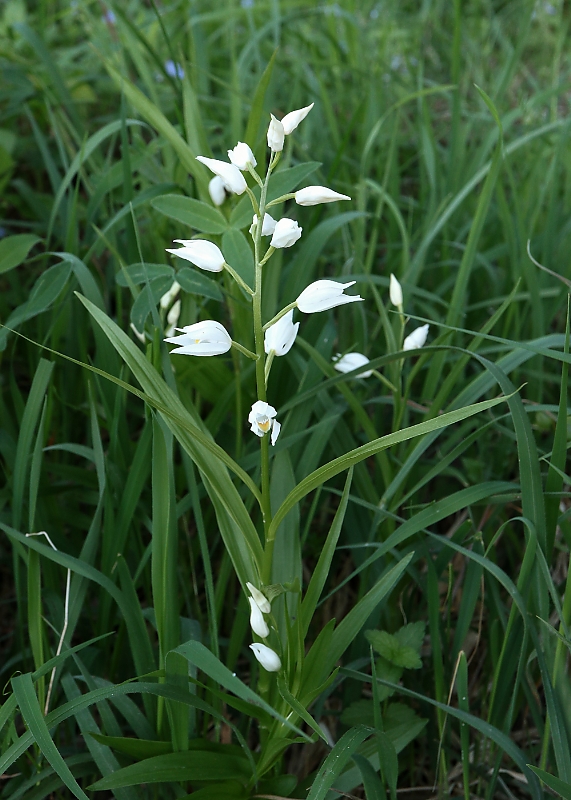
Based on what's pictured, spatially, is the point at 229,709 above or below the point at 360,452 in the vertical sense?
below

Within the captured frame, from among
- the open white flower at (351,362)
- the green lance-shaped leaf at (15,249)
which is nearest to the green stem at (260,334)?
the open white flower at (351,362)

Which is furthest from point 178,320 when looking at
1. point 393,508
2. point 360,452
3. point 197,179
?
point 360,452

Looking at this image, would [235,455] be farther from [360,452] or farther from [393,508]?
[360,452]

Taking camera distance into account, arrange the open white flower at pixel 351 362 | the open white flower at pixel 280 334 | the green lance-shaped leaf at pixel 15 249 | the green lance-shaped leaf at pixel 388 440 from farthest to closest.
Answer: the green lance-shaped leaf at pixel 15 249 → the open white flower at pixel 351 362 → the open white flower at pixel 280 334 → the green lance-shaped leaf at pixel 388 440

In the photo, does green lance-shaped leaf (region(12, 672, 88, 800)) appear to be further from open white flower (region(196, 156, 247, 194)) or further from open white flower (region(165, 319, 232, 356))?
open white flower (region(196, 156, 247, 194))

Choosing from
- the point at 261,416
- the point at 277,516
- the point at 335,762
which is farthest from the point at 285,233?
the point at 335,762

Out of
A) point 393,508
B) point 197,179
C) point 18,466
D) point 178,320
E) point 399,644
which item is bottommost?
point 399,644

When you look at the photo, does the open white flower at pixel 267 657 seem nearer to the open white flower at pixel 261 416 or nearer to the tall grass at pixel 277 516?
the tall grass at pixel 277 516
